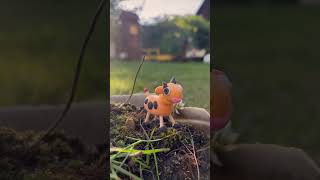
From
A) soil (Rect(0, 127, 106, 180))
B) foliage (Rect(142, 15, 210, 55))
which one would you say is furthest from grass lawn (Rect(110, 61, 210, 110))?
soil (Rect(0, 127, 106, 180))

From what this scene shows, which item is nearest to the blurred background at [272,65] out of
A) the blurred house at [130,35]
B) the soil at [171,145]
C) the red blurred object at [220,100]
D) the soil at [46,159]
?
the red blurred object at [220,100]

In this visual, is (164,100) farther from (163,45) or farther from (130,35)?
(130,35)

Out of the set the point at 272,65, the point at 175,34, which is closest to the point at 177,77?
the point at 175,34

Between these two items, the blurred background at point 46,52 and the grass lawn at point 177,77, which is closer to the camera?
the grass lawn at point 177,77

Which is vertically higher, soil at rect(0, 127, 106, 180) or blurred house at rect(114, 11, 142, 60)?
blurred house at rect(114, 11, 142, 60)

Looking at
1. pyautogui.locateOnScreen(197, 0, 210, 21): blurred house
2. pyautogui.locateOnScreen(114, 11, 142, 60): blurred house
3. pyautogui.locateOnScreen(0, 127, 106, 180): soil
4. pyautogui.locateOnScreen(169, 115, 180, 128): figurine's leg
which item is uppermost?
pyautogui.locateOnScreen(197, 0, 210, 21): blurred house

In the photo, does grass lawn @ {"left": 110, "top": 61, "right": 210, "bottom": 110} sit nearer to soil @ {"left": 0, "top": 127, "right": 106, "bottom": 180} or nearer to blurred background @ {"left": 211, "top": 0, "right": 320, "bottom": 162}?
blurred background @ {"left": 211, "top": 0, "right": 320, "bottom": 162}

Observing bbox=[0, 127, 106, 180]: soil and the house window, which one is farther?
bbox=[0, 127, 106, 180]: soil

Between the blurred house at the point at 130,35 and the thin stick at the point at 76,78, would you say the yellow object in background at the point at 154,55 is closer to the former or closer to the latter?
the blurred house at the point at 130,35
